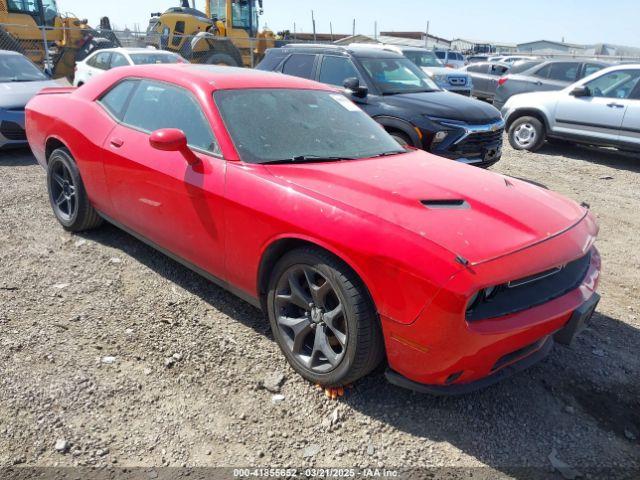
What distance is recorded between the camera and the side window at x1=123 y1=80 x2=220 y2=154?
3174 millimetres

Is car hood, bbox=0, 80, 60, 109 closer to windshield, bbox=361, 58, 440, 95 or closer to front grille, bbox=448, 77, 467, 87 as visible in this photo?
windshield, bbox=361, 58, 440, 95

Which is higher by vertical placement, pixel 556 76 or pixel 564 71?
pixel 564 71

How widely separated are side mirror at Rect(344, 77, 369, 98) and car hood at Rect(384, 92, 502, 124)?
Answer: 315 millimetres

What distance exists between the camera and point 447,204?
2594 mm

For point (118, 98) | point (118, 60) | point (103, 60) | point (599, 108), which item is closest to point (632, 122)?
point (599, 108)

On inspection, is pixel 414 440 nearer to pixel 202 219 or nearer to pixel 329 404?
pixel 329 404

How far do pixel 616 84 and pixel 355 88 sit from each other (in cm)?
487

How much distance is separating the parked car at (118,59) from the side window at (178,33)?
6.09m

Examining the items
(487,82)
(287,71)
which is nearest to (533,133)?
(287,71)

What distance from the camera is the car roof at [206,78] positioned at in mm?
3394

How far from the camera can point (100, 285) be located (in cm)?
371

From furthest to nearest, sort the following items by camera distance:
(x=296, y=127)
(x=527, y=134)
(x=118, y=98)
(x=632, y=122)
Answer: (x=527, y=134)
(x=632, y=122)
(x=118, y=98)
(x=296, y=127)

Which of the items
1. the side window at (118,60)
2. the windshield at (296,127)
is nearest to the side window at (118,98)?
the windshield at (296,127)

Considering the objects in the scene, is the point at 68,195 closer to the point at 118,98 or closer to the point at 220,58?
the point at 118,98
